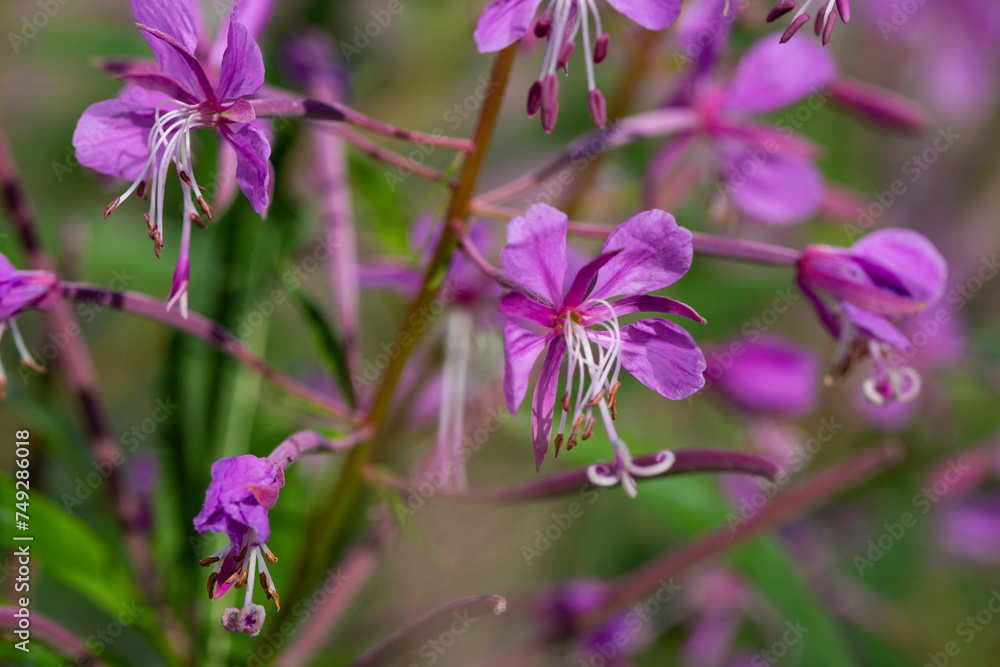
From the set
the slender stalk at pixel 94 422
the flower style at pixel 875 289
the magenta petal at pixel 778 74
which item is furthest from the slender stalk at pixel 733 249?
the slender stalk at pixel 94 422

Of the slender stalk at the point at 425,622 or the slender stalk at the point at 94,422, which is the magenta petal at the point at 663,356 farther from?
the slender stalk at the point at 94,422

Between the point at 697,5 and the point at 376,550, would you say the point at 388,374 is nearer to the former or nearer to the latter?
the point at 376,550

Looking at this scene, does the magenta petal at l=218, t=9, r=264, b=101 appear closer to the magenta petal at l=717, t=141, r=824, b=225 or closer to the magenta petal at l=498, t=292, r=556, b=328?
the magenta petal at l=498, t=292, r=556, b=328

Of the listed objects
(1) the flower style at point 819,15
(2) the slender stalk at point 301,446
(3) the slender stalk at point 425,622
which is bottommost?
(3) the slender stalk at point 425,622

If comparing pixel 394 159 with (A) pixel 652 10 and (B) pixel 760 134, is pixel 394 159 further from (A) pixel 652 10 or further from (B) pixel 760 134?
(B) pixel 760 134

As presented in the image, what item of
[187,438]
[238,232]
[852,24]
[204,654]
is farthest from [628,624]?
[852,24]

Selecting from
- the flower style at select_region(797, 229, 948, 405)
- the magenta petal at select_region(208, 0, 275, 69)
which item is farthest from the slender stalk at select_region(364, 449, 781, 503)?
the magenta petal at select_region(208, 0, 275, 69)
